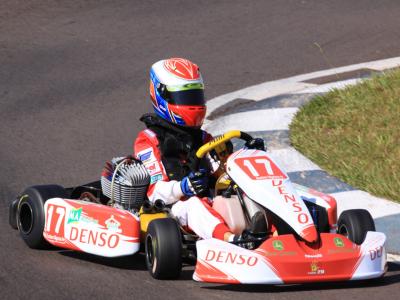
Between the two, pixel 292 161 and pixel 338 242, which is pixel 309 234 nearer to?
pixel 338 242

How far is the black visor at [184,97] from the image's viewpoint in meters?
6.56

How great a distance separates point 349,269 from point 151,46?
5.39 meters

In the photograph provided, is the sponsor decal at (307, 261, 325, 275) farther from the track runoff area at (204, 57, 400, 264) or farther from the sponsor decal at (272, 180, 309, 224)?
the track runoff area at (204, 57, 400, 264)

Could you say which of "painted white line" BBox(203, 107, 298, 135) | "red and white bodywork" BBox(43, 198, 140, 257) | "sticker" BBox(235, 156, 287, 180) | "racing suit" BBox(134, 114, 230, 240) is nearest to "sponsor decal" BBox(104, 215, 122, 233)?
"red and white bodywork" BBox(43, 198, 140, 257)

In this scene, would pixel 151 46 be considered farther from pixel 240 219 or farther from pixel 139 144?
pixel 240 219

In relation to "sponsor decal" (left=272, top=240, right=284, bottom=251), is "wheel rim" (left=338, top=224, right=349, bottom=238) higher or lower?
lower

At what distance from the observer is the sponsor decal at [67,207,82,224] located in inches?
244

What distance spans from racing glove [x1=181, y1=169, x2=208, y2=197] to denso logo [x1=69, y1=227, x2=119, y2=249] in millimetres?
510

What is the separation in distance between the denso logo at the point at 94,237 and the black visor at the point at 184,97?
39.6 inches

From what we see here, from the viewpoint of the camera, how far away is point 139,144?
6.64 meters

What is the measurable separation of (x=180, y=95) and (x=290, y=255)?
4.92ft

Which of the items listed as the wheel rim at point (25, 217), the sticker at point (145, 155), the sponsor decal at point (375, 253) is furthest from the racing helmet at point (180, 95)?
the sponsor decal at point (375, 253)

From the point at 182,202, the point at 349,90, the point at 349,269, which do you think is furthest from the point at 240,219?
the point at 349,90

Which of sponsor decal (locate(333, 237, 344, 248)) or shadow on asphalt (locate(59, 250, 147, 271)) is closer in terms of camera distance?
sponsor decal (locate(333, 237, 344, 248))
